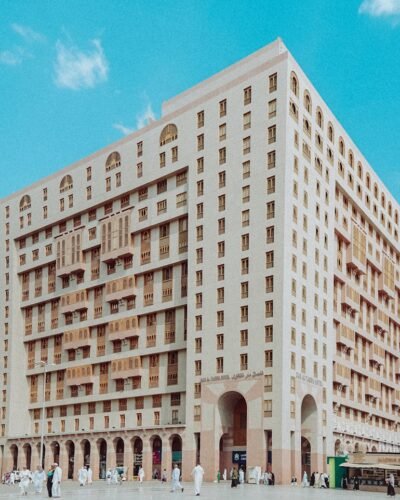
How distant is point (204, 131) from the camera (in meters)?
97.7

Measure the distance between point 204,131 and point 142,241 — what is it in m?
16.4

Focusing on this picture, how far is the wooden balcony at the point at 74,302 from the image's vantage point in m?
110

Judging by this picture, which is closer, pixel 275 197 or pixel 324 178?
pixel 275 197

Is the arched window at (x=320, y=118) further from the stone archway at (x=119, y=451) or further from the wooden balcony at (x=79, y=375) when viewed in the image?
the stone archway at (x=119, y=451)

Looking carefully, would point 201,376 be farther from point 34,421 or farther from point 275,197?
point 34,421

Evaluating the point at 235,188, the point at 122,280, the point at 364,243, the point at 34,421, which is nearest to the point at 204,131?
the point at 235,188

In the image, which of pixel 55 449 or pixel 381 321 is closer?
pixel 55 449

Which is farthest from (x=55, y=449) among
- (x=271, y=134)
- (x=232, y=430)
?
(x=271, y=134)

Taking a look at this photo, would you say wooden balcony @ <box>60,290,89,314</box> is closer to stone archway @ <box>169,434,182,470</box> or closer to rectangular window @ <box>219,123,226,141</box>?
stone archway @ <box>169,434,182,470</box>

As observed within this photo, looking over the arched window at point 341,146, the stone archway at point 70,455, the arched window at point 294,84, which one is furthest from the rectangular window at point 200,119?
the stone archway at point 70,455

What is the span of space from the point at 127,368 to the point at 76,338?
11418mm

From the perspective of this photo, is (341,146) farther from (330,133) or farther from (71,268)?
(71,268)

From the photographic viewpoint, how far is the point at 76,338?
110250 millimetres

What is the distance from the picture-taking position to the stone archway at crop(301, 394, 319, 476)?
91.1m
